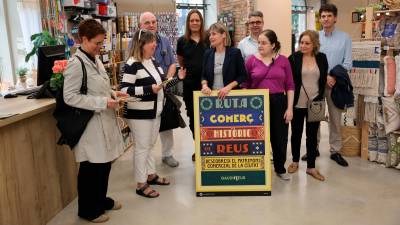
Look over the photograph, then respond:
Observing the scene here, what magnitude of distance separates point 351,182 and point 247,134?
1194mm

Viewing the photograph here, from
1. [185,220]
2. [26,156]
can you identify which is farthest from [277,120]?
[26,156]

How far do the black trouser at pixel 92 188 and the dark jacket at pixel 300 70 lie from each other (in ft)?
6.22

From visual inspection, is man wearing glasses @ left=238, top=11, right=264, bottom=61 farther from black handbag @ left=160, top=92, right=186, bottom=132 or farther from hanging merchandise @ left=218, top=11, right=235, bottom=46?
hanging merchandise @ left=218, top=11, right=235, bottom=46

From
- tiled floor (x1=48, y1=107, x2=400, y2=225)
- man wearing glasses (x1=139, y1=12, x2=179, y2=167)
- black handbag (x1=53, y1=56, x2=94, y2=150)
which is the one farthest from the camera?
man wearing glasses (x1=139, y1=12, x2=179, y2=167)

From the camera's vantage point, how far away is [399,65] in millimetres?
4012

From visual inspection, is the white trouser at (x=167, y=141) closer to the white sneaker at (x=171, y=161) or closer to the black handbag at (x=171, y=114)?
the white sneaker at (x=171, y=161)

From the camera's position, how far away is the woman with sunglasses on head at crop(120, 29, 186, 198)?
3277 millimetres

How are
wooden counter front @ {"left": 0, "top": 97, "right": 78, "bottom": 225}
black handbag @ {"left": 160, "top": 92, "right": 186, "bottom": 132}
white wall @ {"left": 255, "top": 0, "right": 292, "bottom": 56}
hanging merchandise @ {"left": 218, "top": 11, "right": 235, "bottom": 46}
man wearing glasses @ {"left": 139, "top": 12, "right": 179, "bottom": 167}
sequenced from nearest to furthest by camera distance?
wooden counter front @ {"left": 0, "top": 97, "right": 78, "bottom": 225} < black handbag @ {"left": 160, "top": 92, "right": 186, "bottom": 132} < man wearing glasses @ {"left": 139, "top": 12, "right": 179, "bottom": 167} < white wall @ {"left": 255, "top": 0, "right": 292, "bottom": 56} < hanging merchandise @ {"left": 218, "top": 11, "right": 235, "bottom": 46}

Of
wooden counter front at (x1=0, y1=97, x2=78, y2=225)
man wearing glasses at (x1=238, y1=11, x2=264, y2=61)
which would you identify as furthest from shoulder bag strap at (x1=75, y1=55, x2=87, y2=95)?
man wearing glasses at (x1=238, y1=11, x2=264, y2=61)

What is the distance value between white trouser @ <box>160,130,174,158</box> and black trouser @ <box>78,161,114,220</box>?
1.33 meters

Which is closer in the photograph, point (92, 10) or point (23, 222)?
point (23, 222)

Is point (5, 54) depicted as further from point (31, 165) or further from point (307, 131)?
point (307, 131)

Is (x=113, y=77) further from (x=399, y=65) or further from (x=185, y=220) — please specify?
(x=399, y=65)

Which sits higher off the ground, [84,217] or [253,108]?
[253,108]
